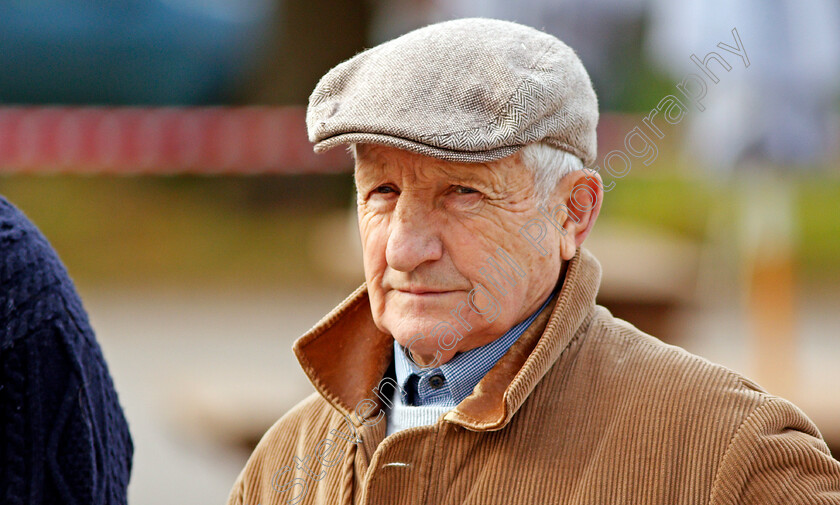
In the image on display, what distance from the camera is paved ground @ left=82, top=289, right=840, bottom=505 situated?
18.5 ft

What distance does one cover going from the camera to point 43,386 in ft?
6.43

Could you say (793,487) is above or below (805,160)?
above

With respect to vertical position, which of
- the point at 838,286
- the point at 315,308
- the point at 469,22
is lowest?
the point at 838,286

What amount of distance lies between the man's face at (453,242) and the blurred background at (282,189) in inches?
107

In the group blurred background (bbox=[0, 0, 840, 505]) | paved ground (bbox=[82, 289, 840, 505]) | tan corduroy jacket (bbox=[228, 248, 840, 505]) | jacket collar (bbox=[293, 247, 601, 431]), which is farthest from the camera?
paved ground (bbox=[82, 289, 840, 505])

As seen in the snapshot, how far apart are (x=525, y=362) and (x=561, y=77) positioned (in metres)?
0.53

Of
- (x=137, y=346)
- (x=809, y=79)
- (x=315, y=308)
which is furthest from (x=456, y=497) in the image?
(x=315, y=308)

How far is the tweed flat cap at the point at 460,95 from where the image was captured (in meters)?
1.86

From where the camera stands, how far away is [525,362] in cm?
197

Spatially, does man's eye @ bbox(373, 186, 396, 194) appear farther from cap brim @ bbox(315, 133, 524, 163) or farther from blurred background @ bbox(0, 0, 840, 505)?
blurred background @ bbox(0, 0, 840, 505)

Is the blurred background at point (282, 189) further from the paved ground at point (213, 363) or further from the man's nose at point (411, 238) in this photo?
the man's nose at point (411, 238)

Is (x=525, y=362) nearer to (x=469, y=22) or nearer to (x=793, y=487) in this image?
(x=793, y=487)

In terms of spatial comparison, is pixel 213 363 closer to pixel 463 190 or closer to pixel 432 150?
pixel 463 190

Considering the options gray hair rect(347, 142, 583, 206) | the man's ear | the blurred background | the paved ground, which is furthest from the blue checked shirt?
the paved ground
